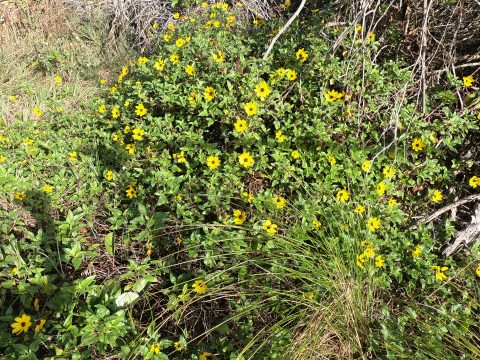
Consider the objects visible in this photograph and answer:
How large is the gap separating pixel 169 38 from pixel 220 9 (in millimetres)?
515

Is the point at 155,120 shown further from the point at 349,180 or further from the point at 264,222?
the point at 349,180

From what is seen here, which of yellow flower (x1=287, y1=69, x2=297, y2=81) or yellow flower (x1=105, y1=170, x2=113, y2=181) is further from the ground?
yellow flower (x1=105, y1=170, x2=113, y2=181)

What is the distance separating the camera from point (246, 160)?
6.28 feet

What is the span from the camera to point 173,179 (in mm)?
1865

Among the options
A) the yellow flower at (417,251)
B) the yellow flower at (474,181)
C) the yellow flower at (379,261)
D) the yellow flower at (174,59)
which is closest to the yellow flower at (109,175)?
Result: the yellow flower at (174,59)

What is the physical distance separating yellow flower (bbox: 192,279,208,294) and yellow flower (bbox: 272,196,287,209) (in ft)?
1.61

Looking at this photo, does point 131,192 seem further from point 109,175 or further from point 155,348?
point 155,348

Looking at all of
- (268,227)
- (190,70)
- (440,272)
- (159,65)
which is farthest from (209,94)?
(440,272)

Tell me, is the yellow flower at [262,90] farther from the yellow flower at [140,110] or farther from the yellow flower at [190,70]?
the yellow flower at [140,110]

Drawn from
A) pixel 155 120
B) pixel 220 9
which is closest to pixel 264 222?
pixel 155 120

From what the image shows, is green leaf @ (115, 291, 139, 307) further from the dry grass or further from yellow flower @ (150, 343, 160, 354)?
the dry grass

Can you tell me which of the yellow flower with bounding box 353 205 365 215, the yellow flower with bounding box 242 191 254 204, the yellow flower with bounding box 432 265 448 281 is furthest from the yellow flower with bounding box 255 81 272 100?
the yellow flower with bounding box 432 265 448 281

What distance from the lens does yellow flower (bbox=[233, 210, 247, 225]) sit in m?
1.73

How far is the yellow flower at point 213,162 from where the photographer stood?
6.35 feet
